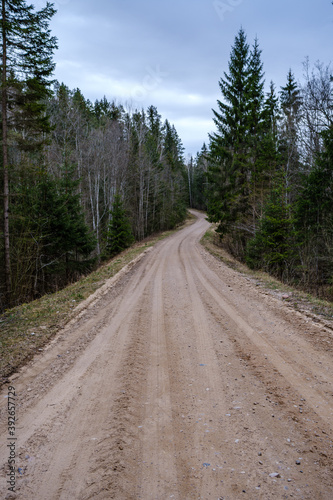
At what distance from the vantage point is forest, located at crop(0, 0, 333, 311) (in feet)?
35.0

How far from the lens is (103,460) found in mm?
2602

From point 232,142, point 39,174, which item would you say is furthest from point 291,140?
point 39,174

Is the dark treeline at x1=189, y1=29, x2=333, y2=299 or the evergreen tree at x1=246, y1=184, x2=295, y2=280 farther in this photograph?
the dark treeline at x1=189, y1=29, x2=333, y2=299

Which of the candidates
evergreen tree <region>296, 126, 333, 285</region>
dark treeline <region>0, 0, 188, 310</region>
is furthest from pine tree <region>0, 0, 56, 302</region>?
evergreen tree <region>296, 126, 333, 285</region>

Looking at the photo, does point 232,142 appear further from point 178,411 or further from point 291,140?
point 178,411

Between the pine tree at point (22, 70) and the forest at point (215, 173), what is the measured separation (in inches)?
1.4

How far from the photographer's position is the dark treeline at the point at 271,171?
1381 cm

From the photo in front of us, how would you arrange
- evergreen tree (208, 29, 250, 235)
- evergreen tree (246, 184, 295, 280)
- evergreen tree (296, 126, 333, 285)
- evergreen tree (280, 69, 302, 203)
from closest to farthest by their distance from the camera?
evergreen tree (246, 184, 295, 280) < evergreen tree (296, 126, 333, 285) < evergreen tree (280, 69, 302, 203) < evergreen tree (208, 29, 250, 235)

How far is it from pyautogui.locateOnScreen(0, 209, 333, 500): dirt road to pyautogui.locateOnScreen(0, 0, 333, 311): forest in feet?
23.3

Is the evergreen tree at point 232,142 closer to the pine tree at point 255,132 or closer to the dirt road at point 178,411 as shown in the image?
the pine tree at point 255,132

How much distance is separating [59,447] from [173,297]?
5547mm

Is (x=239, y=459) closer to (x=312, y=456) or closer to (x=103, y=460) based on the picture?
(x=312, y=456)

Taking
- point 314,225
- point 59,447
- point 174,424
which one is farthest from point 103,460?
point 314,225

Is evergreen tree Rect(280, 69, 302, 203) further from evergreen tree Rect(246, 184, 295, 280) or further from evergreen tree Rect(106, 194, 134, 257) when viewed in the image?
evergreen tree Rect(106, 194, 134, 257)
